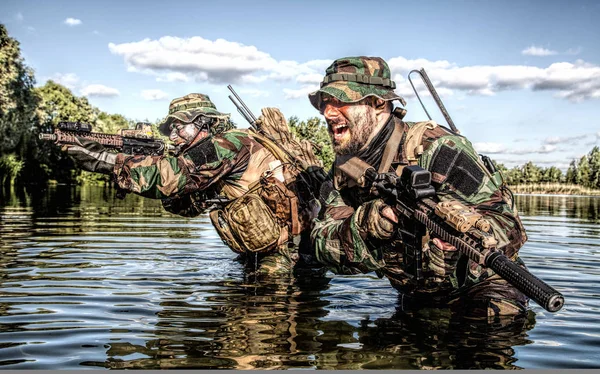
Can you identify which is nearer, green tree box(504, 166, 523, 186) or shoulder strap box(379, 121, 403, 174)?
shoulder strap box(379, 121, 403, 174)

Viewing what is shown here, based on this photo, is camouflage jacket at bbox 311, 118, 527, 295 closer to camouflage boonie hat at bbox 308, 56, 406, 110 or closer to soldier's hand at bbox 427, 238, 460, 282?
soldier's hand at bbox 427, 238, 460, 282

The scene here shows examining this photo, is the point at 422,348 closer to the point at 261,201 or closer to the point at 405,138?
the point at 405,138

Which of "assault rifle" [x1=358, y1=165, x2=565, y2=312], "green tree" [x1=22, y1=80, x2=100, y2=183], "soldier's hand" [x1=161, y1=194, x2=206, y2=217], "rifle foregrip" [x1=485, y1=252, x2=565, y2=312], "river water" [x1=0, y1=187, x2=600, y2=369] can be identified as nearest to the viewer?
"rifle foregrip" [x1=485, y1=252, x2=565, y2=312]

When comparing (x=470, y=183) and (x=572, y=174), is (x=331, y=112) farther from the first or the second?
(x=572, y=174)

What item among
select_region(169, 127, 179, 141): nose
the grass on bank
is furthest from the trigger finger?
the grass on bank

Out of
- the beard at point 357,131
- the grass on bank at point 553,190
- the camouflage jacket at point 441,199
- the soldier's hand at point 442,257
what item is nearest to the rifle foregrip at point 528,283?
the camouflage jacket at point 441,199

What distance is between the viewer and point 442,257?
232 inches

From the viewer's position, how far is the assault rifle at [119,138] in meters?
8.80

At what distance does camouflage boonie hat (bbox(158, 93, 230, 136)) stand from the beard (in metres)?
3.68

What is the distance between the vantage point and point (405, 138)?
20.4ft

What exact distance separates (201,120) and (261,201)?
1515 mm

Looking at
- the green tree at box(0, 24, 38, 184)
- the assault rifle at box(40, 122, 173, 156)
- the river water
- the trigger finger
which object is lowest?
the river water

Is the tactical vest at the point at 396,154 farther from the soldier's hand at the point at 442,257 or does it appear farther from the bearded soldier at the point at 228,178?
the bearded soldier at the point at 228,178

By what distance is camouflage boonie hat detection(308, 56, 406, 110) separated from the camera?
617cm
